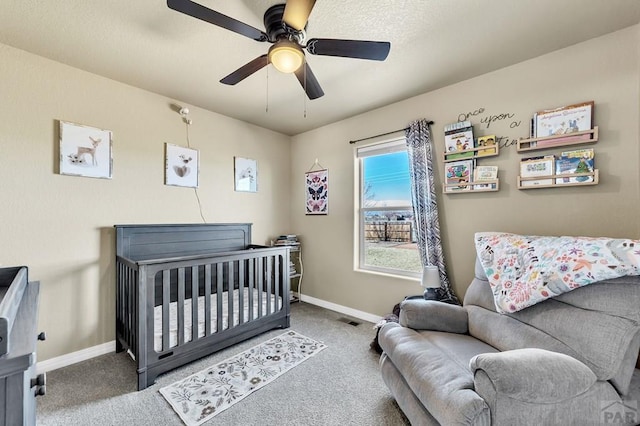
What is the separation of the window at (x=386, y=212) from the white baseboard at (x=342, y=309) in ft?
1.76

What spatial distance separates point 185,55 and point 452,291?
3.00 m

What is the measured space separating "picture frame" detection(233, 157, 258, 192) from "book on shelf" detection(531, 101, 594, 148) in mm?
2942

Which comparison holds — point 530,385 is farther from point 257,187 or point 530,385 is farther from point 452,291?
point 257,187

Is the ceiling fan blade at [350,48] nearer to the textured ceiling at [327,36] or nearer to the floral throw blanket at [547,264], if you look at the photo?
the textured ceiling at [327,36]

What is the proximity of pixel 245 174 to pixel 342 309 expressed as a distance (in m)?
2.13

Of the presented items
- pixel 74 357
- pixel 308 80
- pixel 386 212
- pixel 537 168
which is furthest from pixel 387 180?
pixel 74 357

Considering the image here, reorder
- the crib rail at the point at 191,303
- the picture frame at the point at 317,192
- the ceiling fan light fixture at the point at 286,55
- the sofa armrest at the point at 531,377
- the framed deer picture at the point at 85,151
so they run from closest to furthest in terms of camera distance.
→ the sofa armrest at the point at 531,377 < the ceiling fan light fixture at the point at 286,55 < the crib rail at the point at 191,303 < the framed deer picture at the point at 85,151 < the picture frame at the point at 317,192

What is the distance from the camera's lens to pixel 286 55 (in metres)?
1.46

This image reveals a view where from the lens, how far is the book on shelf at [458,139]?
2.35m

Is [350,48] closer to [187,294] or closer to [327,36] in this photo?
[327,36]

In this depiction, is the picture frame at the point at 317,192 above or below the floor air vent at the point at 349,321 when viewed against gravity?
above

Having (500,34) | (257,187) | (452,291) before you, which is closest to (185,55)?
(257,187)

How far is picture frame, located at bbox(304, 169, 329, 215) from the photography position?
140 inches

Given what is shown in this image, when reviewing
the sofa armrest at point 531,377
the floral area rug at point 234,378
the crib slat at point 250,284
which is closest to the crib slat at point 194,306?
the floral area rug at point 234,378
